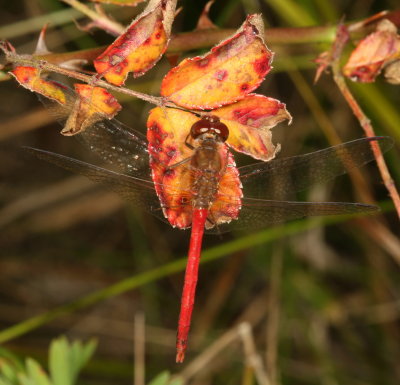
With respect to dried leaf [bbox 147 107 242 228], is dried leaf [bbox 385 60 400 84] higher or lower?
higher

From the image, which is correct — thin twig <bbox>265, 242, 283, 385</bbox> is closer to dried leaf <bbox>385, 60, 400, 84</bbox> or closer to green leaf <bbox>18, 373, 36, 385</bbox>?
green leaf <bbox>18, 373, 36, 385</bbox>

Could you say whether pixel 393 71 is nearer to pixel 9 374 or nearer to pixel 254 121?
pixel 254 121

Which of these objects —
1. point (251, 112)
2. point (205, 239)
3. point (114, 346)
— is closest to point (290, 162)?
point (251, 112)

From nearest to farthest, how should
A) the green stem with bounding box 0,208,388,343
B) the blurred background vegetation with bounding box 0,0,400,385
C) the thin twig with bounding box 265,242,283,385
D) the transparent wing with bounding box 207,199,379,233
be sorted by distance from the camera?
the transparent wing with bounding box 207,199,379,233 → the green stem with bounding box 0,208,388,343 → the thin twig with bounding box 265,242,283,385 → the blurred background vegetation with bounding box 0,0,400,385

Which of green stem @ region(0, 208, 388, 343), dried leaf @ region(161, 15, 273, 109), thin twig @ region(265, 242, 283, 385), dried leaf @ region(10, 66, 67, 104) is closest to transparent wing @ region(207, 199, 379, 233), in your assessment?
green stem @ region(0, 208, 388, 343)

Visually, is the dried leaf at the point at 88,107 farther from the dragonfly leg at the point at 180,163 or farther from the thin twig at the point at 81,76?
the dragonfly leg at the point at 180,163
